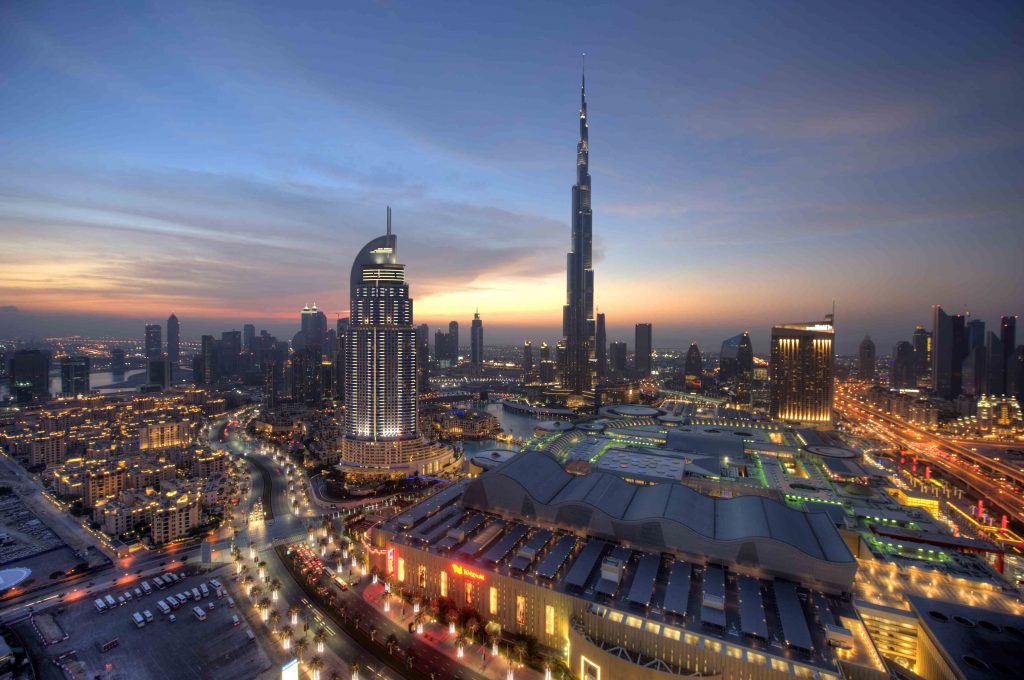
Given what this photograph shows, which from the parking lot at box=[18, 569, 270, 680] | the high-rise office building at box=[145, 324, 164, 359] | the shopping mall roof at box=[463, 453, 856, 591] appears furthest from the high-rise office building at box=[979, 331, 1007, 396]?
the high-rise office building at box=[145, 324, 164, 359]

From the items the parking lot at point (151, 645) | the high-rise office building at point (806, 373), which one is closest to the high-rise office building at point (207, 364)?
the parking lot at point (151, 645)

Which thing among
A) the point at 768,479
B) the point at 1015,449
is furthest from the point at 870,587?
the point at 1015,449

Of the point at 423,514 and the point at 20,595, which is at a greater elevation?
the point at 423,514

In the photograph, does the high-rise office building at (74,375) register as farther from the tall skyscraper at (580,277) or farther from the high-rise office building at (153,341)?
the tall skyscraper at (580,277)

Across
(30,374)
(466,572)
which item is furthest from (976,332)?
(30,374)

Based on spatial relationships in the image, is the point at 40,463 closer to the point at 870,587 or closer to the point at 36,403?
the point at 36,403

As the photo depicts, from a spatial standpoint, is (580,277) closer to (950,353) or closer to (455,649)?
(950,353)

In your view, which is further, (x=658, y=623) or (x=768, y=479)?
(x=768, y=479)
